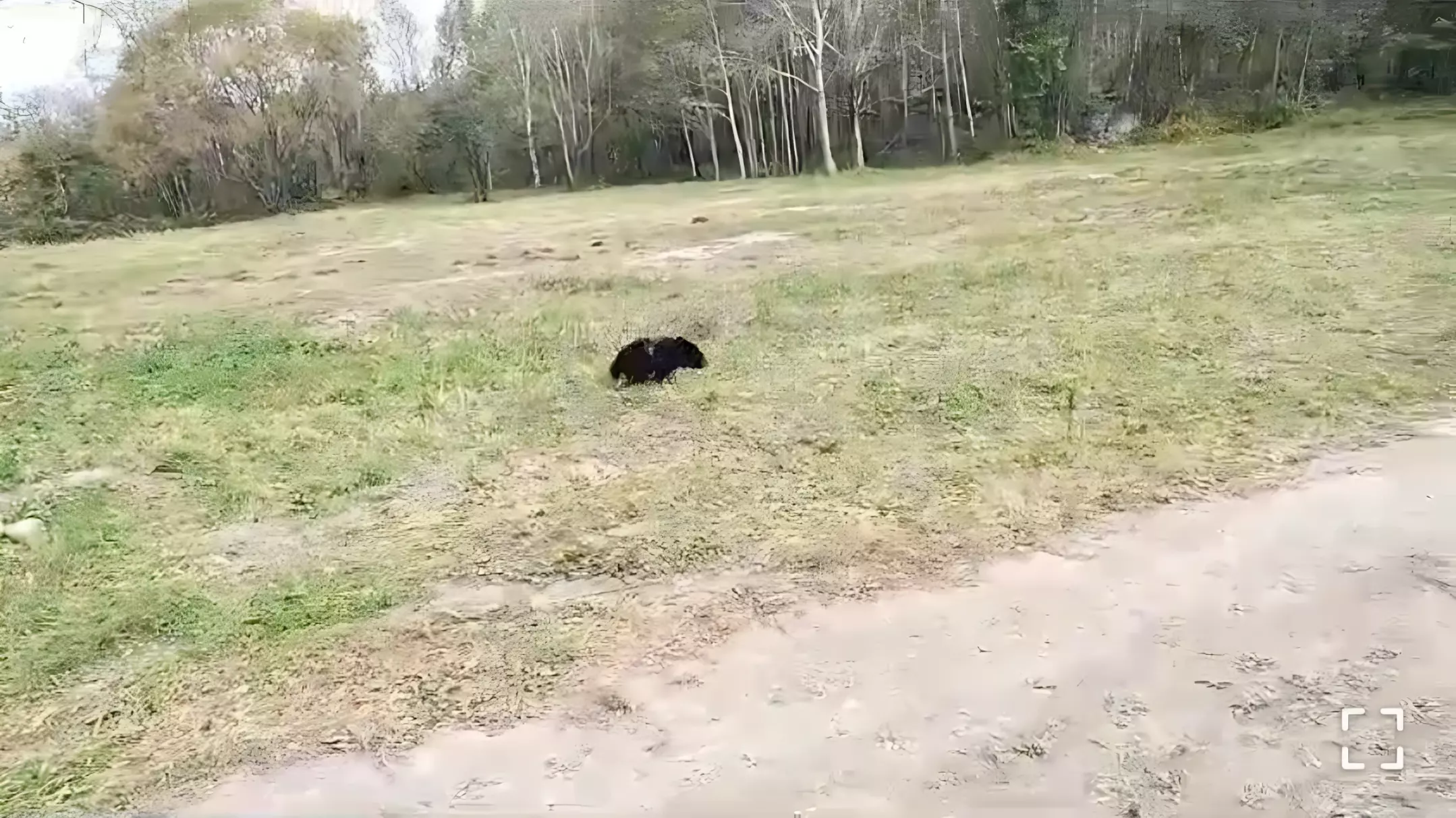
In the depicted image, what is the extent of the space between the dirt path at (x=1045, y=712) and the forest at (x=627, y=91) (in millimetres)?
5153

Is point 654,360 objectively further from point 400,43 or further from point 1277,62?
point 1277,62

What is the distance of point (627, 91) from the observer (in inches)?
301

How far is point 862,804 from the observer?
184cm

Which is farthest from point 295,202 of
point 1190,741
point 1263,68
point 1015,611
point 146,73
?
point 1263,68

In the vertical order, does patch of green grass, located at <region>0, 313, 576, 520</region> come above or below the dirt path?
above

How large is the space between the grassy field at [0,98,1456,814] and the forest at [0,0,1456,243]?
1.43 ft

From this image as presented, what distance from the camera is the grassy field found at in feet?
7.82

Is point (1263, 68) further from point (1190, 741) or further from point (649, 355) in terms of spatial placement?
point (1190, 741)

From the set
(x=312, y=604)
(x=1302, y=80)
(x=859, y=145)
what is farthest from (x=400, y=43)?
(x=1302, y=80)

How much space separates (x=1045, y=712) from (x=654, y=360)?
2.40m

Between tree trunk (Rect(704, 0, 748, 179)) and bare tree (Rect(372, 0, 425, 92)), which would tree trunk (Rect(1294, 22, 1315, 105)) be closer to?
tree trunk (Rect(704, 0, 748, 179))

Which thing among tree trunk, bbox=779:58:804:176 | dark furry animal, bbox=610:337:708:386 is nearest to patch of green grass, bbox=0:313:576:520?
dark furry animal, bbox=610:337:708:386

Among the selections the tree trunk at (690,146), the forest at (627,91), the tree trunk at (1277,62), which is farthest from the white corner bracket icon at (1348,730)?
the tree trunk at (1277,62)

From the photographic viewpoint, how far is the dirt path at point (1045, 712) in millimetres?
1842
